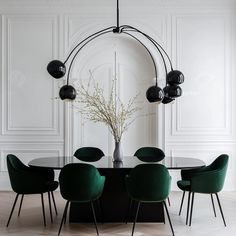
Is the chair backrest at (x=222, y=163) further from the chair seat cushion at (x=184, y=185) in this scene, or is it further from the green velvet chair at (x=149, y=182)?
the green velvet chair at (x=149, y=182)

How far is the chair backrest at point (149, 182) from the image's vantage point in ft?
13.0

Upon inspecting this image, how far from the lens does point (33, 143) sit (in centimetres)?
674

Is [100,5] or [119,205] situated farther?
[100,5]

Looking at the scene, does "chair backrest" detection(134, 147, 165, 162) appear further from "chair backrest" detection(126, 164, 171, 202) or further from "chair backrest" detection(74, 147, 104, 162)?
"chair backrest" detection(126, 164, 171, 202)

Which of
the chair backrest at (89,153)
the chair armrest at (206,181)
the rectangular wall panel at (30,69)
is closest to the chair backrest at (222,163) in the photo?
the chair armrest at (206,181)

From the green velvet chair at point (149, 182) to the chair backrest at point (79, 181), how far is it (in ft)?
1.25

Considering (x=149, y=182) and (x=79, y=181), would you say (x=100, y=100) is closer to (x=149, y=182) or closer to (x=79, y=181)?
(x=79, y=181)

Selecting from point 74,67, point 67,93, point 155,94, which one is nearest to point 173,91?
point 155,94

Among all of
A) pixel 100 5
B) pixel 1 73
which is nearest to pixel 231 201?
pixel 100 5

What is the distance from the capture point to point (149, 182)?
397cm

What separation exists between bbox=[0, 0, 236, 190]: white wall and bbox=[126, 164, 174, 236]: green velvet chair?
9.06 feet

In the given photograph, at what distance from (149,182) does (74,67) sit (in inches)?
135

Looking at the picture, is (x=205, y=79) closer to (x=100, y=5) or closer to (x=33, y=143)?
(x=100, y=5)

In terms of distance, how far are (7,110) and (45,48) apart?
1.27 meters
